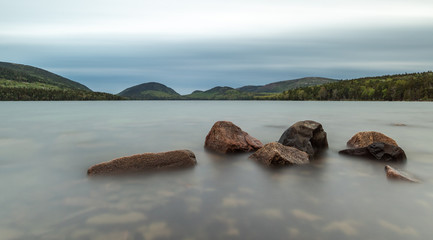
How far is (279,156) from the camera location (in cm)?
1171

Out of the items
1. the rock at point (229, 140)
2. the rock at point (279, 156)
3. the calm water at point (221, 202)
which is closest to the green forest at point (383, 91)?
the calm water at point (221, 202)

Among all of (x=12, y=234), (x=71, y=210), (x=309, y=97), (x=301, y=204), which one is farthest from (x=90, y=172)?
(x=309, y=97)

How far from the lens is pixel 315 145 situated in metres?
15.8

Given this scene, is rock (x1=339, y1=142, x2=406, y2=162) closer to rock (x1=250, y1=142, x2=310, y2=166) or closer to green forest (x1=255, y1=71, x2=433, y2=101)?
rock (x1=250, y1=142, x2=310, y2=166)

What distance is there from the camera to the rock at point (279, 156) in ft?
38.4

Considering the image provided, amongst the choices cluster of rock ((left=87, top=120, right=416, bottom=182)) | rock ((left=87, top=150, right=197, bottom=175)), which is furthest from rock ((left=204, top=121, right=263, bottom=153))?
rock ((left=87, top=150, right=197, bottom=175))

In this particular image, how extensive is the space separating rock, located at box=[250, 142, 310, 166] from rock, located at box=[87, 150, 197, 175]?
3382mm

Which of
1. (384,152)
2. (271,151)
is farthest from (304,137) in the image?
(384,152)

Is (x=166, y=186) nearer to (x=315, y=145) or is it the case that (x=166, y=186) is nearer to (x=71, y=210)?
(x=71, y=210)

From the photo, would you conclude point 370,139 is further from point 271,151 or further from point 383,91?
point 383,91

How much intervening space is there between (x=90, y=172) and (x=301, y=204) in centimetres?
795

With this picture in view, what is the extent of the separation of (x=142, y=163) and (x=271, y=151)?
222 inches

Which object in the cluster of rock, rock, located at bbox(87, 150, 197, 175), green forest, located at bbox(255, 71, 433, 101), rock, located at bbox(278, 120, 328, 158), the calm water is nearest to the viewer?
the calm water

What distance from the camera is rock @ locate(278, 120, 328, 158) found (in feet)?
44.9
